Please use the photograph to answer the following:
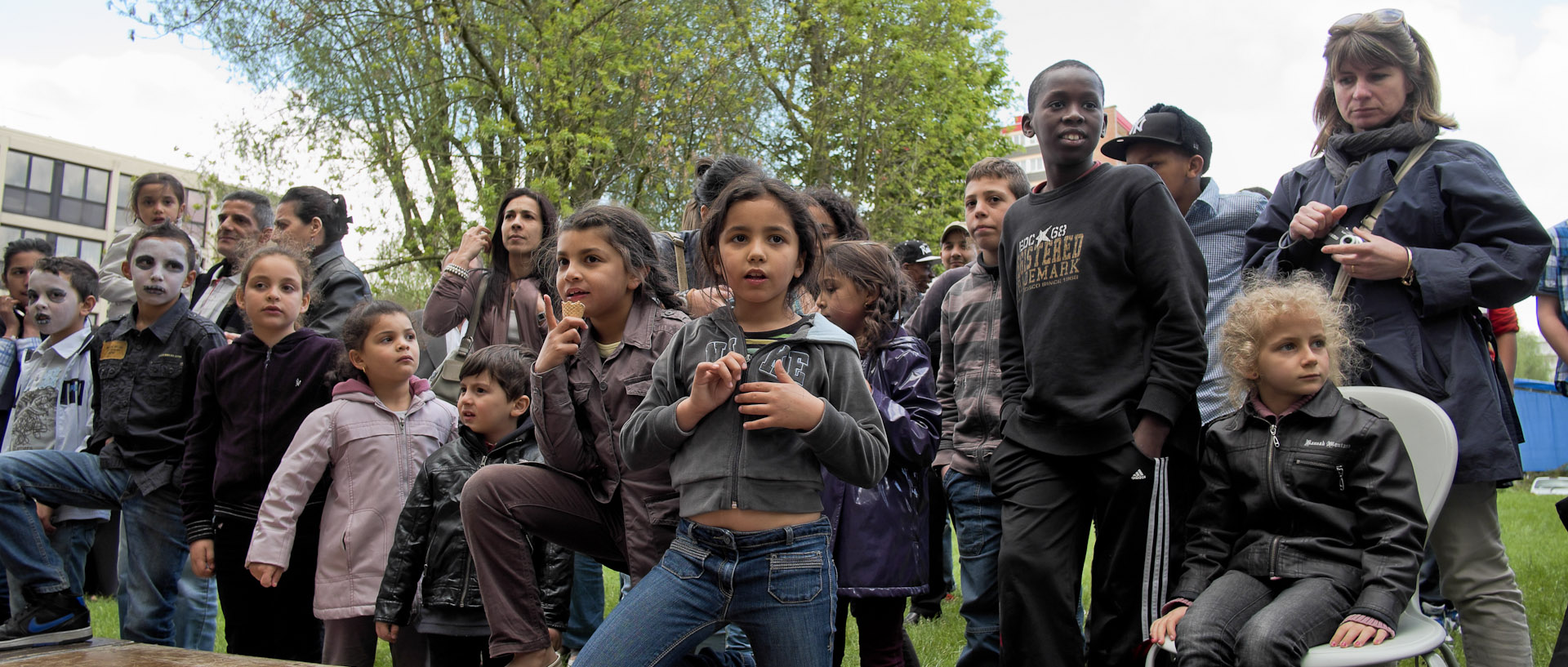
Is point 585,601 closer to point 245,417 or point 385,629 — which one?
point 385,629

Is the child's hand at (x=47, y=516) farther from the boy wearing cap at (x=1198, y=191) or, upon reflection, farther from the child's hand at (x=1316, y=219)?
the child's hand at (x=1316, y=219)

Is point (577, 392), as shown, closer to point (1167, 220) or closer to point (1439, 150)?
point (1167, 220)

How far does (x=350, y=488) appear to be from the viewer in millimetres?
3879

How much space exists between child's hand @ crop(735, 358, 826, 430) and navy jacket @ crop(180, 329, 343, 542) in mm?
2485

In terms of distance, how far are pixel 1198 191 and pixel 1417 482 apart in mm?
1590

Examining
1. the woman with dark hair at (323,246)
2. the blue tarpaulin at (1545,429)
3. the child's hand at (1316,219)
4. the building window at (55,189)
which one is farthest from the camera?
the building window at (55,189)

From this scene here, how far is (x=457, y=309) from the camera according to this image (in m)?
4.94

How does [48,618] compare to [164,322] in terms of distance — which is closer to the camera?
[48,618]

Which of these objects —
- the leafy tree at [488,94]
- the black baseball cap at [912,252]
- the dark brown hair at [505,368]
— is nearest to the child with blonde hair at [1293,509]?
the dark brown hair at [505,368]

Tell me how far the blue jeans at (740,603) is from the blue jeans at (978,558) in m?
1.09

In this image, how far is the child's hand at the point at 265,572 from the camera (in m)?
3.68

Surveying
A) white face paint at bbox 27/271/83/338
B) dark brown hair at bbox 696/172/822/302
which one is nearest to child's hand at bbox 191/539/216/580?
dark brown hair at bbox 696/172/822/302

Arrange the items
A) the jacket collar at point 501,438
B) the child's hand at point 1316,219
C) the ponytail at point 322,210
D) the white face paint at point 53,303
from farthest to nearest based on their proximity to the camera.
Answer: the white face paint at point 53,303, the ponytail at point 322,210, the jacket collar at point 501,438, the child's hand at point 1316,219

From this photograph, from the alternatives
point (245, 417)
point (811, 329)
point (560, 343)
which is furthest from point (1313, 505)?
point (245, 417)
